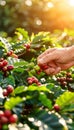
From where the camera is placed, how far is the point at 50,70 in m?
3.22

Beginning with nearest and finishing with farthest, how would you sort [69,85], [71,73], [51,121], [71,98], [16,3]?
[51,121], [71,98], [69,85], [71,73], [16,3]

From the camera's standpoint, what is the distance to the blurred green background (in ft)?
30.9

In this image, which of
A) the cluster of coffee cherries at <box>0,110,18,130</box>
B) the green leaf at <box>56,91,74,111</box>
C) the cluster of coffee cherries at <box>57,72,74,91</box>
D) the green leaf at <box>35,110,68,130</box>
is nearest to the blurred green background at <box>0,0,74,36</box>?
the cluster of coffee cherries at <box>57,72,74,91</box>

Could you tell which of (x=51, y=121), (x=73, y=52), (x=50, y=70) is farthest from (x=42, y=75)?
(x=51, y=121)

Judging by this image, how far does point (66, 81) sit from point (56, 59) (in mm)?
277

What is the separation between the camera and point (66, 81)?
3402 millimetres

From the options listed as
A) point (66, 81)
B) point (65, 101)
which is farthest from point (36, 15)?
point (65, 101)

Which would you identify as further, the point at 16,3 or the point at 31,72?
the point at 16,3

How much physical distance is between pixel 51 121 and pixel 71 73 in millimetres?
1535

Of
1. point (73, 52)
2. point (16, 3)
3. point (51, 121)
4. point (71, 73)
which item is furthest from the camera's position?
point (16, 3)

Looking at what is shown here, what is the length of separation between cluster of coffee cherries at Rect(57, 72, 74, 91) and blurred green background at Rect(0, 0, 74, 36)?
19.6 ft

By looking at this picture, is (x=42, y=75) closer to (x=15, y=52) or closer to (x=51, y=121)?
(x=15, y=52)

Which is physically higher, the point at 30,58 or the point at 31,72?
the point at 30,58

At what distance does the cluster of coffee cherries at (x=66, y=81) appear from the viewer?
330cm
